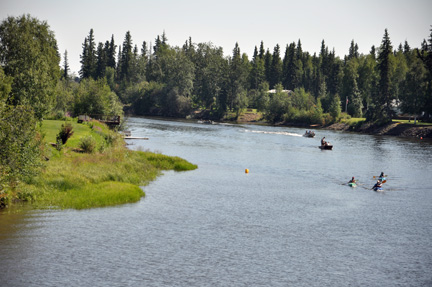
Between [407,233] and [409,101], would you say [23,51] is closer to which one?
[407,233]

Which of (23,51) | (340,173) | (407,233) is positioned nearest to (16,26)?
(23,51)

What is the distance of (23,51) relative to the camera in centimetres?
7056

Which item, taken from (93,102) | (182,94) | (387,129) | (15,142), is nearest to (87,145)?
(15,142)

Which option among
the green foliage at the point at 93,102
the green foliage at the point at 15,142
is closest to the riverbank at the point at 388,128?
the green foliage at the point at 93,102

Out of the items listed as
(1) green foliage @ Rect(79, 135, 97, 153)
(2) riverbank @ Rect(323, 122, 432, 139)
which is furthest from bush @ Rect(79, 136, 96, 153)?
(2) riverbank @ Rect(323, 122, 432, 139)

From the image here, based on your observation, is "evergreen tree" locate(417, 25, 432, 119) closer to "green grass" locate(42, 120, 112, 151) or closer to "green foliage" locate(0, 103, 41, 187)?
"green grass" locate(42, 120, 112, 151)

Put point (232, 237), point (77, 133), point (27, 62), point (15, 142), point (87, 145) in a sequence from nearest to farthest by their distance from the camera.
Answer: point (15, 142) < point (232, 237) < point (87, 145) < point (77, 133) < point (27, 62)

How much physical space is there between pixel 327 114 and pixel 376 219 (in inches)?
4955

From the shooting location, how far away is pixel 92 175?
4388 cm

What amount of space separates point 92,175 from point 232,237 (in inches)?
681

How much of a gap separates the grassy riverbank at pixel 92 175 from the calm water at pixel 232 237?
1759 mm

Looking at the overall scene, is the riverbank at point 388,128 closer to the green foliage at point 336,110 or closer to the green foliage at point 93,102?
the green foliage at point 336,110

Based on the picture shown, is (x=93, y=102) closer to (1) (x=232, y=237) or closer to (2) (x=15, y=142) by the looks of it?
(2) (x=15, y=142)

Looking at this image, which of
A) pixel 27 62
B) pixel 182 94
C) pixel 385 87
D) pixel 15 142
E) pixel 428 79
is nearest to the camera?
pixel 15 142
